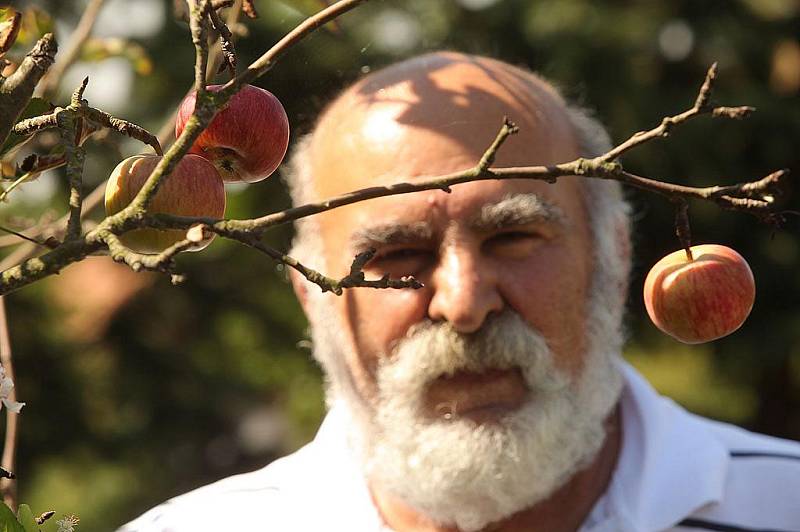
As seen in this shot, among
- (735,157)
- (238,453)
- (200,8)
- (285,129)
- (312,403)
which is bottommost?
(238,453)

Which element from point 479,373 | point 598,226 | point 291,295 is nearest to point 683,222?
point 479,373

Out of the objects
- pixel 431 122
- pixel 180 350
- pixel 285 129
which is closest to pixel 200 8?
pixel 285 129

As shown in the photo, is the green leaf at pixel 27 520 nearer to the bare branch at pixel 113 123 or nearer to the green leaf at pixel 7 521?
the green leaf at pixel 7 521

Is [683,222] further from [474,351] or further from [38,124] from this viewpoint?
[474,351]

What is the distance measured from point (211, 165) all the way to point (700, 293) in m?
0.41

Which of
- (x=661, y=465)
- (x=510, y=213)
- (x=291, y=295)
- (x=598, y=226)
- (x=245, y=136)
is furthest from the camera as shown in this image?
(x=291, y=295)

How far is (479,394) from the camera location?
189 centimetres

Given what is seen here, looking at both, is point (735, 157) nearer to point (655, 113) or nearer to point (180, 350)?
point (655, 113)

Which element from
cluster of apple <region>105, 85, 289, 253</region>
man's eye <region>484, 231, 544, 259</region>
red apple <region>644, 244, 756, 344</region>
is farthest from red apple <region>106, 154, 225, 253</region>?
man's eye <region>484, 231, 544, 259</region>

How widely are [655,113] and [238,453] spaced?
2.98 meters

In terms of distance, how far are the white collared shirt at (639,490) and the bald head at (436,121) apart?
1.74 feet

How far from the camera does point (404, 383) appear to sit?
189 centimetres

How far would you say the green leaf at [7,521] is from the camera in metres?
0.66

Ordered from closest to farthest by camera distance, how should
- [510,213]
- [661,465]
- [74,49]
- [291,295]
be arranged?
1. [74,49]
2. [510,213]
3. [661,465]
4. [291,295]
